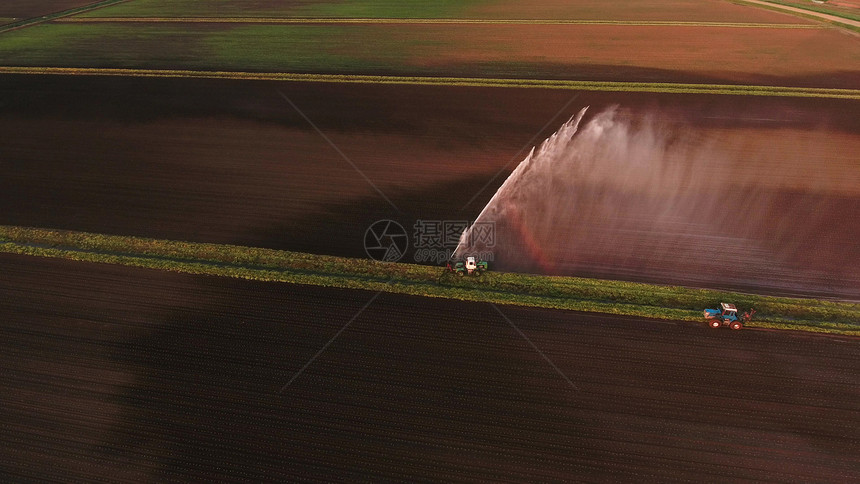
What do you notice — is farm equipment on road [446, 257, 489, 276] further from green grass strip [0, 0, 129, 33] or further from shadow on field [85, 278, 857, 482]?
green grass strip [0, 0, 129, 33]

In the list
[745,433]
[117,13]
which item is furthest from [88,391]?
[117,13]

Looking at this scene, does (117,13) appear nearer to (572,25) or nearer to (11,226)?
(11,226)

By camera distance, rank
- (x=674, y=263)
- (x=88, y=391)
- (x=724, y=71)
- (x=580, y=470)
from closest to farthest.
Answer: (x=580, y=470), (x=88, y=391), (x=674, y=263), (x=724, y=71)

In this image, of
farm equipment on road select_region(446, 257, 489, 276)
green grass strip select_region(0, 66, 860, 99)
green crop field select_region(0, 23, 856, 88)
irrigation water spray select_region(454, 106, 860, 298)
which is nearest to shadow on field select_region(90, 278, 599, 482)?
farm equipment on road select_region(446, 257, 489, 276)

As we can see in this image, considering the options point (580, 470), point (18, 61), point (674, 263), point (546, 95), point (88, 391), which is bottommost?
point (580, 470)

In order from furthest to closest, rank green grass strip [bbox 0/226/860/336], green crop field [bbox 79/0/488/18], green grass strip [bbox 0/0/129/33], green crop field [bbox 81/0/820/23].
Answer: green crop field [bbox 79/0/488/18], green grass strip [bbox 0/0/129/33], green crop field [bbox 81/0/820/23], green grass strip [bbox 0/226/860/336]

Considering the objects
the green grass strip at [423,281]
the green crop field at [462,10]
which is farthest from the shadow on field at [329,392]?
the green crop field at [462,10]

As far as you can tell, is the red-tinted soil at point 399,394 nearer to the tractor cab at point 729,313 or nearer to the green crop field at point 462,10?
the tractor cab at point 729,313
